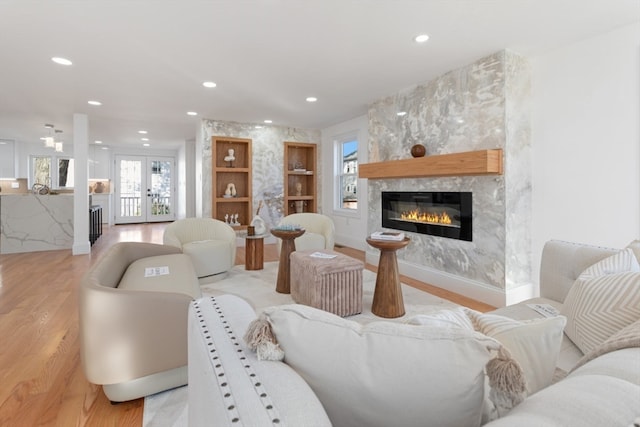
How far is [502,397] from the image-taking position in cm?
58

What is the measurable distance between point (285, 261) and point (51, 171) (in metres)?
9.41

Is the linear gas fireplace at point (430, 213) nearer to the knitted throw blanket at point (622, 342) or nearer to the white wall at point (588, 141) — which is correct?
the white wall at point (588, 141)

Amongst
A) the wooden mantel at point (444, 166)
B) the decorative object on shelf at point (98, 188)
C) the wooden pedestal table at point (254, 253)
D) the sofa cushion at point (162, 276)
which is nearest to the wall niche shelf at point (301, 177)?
the wooden pedestal table at point (254, 253)

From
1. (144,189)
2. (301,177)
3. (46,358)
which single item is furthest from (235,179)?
(144,189)

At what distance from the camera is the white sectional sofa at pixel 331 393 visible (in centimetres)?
46

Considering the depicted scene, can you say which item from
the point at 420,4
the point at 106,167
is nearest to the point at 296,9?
the point at 420,4

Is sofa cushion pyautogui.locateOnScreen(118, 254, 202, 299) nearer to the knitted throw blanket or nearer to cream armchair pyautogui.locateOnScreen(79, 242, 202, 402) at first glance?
cream armchair pyautogui.locateOnScreen(79, 242, 202, 402)

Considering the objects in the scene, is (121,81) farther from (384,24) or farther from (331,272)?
(331,272)

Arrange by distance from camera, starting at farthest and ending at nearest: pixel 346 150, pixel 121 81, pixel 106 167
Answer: pixel 106 167 → pixel 346 150 → pixel 121 81

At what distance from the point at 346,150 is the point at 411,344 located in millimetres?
5937

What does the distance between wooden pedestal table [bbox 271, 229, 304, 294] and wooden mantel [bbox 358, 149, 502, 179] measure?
1.54 metres

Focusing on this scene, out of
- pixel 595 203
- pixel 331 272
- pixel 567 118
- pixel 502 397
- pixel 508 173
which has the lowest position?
pixel 331 272

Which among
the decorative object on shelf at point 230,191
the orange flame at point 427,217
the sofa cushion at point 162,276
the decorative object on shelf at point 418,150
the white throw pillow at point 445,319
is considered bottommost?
the sofa cushion at point 162,276

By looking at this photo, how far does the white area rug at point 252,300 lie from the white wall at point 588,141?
4.31 feet
